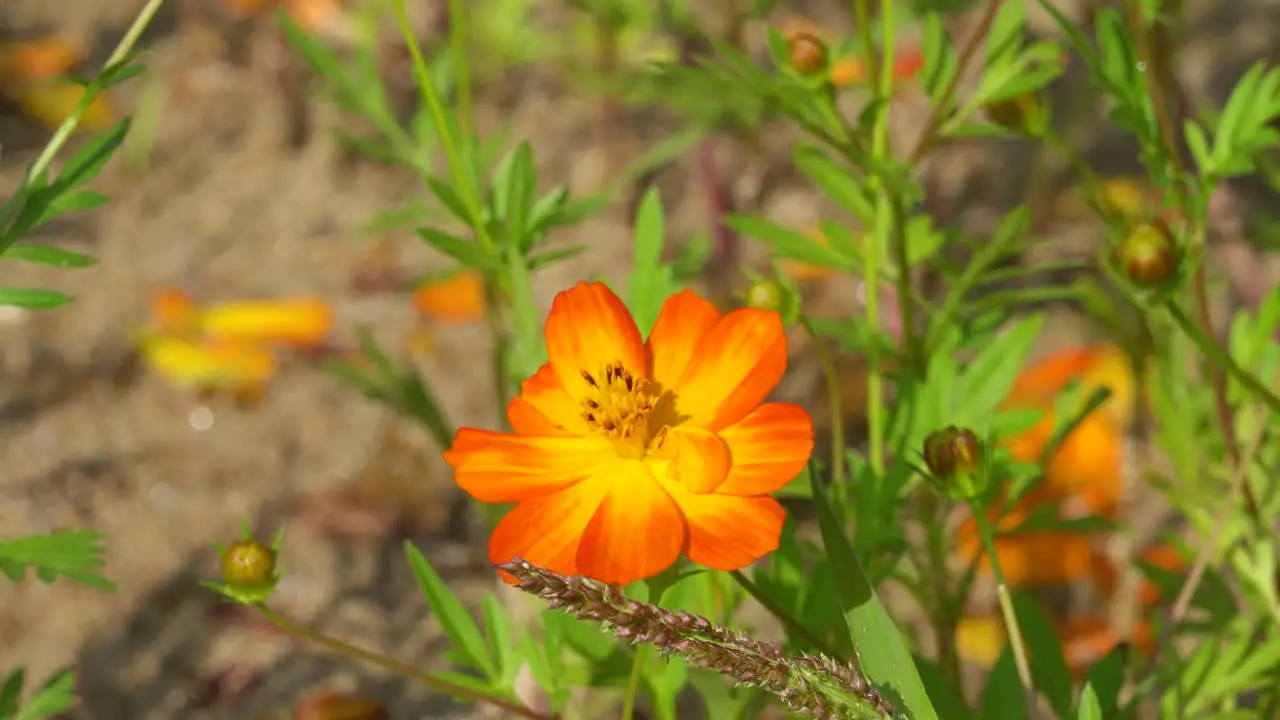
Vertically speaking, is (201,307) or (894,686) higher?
(894,686)

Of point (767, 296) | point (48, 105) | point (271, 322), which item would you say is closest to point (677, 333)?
point (767, 296)

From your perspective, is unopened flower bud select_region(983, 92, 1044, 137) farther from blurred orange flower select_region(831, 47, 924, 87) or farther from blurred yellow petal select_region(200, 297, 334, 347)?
blurred yellow petal select_region(200, 297, 334, 347)

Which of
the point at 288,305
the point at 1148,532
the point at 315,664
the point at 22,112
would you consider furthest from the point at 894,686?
the point at 22,112

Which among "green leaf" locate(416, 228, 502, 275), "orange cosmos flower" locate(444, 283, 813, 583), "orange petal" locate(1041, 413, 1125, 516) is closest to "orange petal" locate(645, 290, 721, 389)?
"orange cosmos flower" locate(444, 283, 813, 583)

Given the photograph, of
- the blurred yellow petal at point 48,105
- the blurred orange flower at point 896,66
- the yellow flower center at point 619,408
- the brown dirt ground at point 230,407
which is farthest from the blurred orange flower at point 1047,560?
the blurred yellow petal at point 48,105

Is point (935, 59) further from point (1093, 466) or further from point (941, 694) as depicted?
point (1093, 466)

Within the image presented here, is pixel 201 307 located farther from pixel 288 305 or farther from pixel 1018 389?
pixel 1018 389
